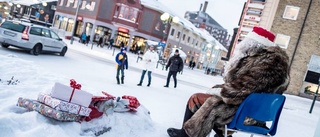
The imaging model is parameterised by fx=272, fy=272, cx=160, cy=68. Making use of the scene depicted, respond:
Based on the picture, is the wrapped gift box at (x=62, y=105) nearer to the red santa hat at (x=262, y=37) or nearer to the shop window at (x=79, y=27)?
the red santa hat at (x=262, y=37)

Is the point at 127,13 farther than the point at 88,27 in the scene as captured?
No

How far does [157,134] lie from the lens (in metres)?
4.28

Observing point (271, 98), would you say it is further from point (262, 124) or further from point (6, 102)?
point (6, 102)

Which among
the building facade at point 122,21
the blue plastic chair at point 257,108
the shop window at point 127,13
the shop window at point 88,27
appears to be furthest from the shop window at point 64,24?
the blue plastic chair at point 257,108

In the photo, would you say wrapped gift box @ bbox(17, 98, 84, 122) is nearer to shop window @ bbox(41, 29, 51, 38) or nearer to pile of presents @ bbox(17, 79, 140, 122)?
pile of presents @ bbox(17, 79, 140, 122)

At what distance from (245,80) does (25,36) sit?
12.1 m

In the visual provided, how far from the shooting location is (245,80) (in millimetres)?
3006

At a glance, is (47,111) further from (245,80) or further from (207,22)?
(207,22)

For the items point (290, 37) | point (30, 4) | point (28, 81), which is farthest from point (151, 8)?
point (28, 81)

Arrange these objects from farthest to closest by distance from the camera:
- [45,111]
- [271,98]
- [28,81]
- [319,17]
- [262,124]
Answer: [319,17], [28,81], [262,124], [45,111], [271,98]

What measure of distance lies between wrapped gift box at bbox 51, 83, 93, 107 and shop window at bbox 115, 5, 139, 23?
3931 centimetres

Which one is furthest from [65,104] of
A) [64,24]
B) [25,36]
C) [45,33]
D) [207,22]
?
[207,22]

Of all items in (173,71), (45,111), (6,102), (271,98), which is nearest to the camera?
(271,98)

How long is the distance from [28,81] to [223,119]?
4.47 metres
